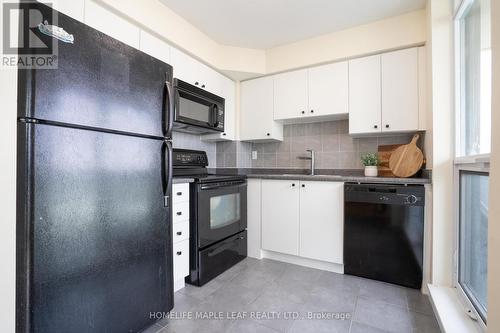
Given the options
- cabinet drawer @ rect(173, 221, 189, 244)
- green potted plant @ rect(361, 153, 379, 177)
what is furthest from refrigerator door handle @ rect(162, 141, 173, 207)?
green potted plant @ rect(361, 153, 379, 177)

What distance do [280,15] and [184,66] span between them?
3.28 ft

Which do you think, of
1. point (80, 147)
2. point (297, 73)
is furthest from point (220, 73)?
point (80, 147)

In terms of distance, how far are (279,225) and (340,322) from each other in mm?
1071

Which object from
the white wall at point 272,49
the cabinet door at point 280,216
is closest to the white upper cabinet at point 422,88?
the white wall at point 272,49

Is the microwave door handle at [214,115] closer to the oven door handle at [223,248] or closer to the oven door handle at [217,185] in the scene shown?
the oven door handle at [217,185]

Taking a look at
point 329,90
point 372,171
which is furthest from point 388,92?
point 372,171

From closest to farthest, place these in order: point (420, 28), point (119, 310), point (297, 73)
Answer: point (119, 310)
point (420, 28)
point (297, 73)

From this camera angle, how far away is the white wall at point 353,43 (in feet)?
6.86

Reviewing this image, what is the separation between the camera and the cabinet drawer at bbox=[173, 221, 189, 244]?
1840mm

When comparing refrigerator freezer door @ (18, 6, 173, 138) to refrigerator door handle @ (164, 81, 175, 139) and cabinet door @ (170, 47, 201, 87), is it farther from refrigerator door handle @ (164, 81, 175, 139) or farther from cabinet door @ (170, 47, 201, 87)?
cabinet door @ (170, 47, 201, 87)

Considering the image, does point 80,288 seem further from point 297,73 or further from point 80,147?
point 297,73

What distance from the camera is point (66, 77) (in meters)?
0.98

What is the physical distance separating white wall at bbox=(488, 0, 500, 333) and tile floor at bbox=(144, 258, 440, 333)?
71 cm

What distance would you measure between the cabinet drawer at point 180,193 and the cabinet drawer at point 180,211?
0.03 m
